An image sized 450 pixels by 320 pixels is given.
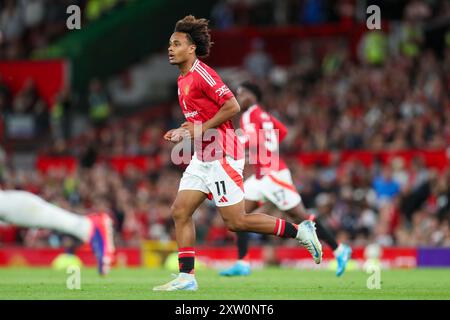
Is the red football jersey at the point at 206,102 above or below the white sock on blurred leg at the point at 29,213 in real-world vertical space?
above

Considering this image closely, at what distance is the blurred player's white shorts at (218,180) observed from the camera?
37.9ft

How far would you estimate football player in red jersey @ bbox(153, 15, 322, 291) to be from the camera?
11466mm

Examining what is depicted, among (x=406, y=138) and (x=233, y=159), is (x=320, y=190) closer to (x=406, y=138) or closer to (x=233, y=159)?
(x=406, y=138)

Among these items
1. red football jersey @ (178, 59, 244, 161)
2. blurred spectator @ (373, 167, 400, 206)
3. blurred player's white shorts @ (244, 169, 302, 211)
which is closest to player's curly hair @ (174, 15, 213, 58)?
red football jersey @ (178, 59, 244, 161)

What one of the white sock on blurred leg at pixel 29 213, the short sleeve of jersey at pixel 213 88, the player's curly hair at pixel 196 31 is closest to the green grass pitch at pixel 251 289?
the white sock on blurred leg at pixel 29 213

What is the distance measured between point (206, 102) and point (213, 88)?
0.63ft

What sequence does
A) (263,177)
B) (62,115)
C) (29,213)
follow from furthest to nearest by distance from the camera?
(62,115) → (263,177) → (29,213)

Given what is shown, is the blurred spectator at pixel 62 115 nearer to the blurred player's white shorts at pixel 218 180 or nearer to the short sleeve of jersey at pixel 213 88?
the blurred player's white shorts at pixel 218 180

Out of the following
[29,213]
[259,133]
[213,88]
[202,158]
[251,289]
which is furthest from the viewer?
[259,133]

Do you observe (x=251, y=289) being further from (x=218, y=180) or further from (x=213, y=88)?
(x=213, y=88)

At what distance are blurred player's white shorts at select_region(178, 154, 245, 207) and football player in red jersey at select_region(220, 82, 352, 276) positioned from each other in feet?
11.8

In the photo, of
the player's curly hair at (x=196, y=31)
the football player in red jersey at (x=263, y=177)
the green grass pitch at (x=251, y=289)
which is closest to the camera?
the green grass pitch at (x=251, y=289)

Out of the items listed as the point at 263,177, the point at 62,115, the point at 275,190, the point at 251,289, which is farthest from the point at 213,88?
the point at 62,115

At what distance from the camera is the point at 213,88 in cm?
1141
